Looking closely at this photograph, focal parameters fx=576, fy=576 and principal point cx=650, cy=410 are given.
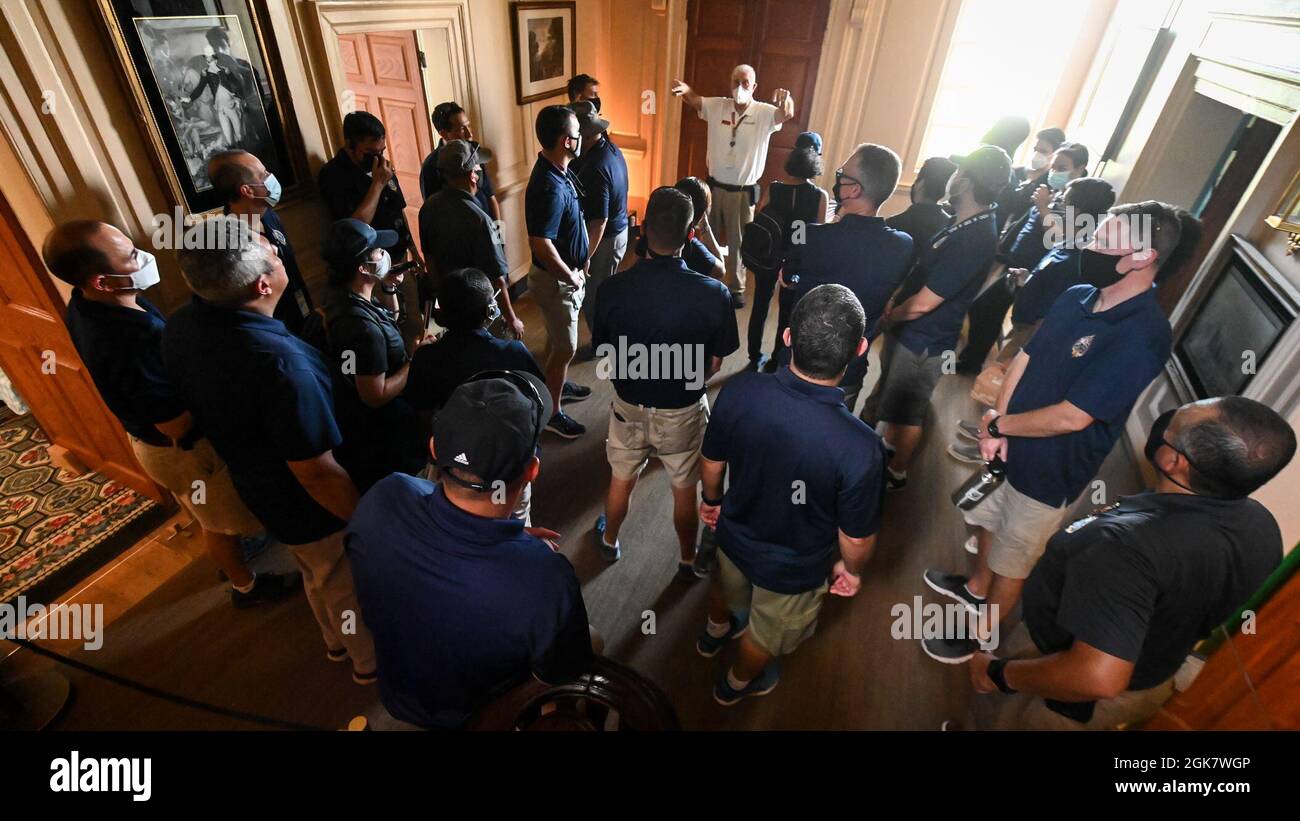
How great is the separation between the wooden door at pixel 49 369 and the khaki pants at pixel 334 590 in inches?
61.5

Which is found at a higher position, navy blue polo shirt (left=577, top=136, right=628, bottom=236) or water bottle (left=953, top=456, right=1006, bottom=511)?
navy blue polo shirt (left=577, top=136, right=628, bottom=236)

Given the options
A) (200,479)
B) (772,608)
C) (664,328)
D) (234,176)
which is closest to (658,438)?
(664,328)

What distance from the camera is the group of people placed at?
1306mm

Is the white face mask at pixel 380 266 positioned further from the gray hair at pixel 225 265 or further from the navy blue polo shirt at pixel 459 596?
the navy blue polo shirt at pixel 459 596

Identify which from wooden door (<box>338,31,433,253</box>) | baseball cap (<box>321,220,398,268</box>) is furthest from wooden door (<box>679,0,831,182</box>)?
baseball cap (<box>321,220,398,268</box>)

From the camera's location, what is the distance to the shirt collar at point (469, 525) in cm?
120

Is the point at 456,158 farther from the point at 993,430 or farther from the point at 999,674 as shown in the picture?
the point at 999,674

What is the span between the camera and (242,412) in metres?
1.71

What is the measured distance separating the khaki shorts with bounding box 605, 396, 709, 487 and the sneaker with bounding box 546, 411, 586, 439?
1.06 metres

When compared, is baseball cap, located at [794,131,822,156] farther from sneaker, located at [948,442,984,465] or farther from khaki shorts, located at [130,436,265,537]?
khaki shorts, located at [130,436,265,537]

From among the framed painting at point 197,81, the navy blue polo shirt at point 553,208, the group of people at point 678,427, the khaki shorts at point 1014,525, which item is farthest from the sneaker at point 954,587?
the framed painting at point 197,81

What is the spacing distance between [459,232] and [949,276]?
2470mm

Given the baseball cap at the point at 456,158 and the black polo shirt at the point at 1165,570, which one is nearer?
the black polo shirt at the point at 1165,570

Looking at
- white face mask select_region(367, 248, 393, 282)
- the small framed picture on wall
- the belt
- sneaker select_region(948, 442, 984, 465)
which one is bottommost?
sneaker select_region(948, 442, 984, 465)
